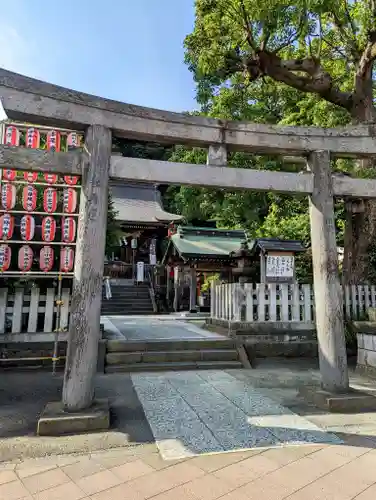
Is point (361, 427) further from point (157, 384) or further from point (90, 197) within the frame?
point (90, 197)

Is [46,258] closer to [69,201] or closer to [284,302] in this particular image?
[69,201]

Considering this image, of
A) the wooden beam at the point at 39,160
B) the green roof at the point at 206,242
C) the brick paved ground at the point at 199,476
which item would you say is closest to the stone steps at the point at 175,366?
the brick paved ground at the point at 199,476

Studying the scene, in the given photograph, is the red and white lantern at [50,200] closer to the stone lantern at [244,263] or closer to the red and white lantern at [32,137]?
the red and white lantern at [32,137]

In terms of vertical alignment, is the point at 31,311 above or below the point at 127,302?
above

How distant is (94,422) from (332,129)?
17.0 feet

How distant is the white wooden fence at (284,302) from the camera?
8.32 m

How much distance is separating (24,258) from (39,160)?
2330 millimetres

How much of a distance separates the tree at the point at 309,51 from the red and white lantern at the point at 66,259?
20.6 ft

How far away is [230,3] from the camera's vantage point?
920 centimetres

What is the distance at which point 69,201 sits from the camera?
6.17 m

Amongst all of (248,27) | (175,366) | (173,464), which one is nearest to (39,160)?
(173,464)

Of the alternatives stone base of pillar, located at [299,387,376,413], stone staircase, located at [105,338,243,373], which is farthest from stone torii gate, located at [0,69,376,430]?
stone staircase, located at [105,338,243,373]

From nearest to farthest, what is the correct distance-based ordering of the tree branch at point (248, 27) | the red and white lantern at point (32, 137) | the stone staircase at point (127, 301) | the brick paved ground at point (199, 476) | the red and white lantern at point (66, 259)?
the brick paved ground at point (199, 476) < the red and white lantern at point (32, 137) < the red and white lantern at point (66, 259) < the tree branch at point (248, 27) < the stone staircase at point (127, 301)

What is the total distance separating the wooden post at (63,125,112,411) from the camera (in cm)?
394
